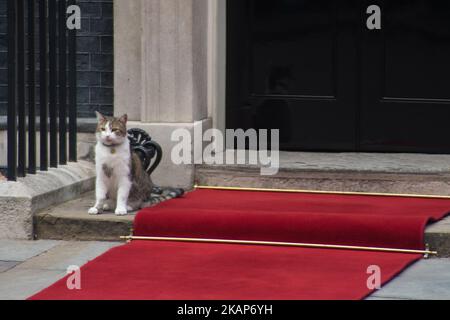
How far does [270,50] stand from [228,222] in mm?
2277

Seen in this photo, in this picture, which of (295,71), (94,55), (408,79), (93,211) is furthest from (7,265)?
(408,79)

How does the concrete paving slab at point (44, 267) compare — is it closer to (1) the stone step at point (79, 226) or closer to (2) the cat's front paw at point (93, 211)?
(1) the stone step at point (79, 226)

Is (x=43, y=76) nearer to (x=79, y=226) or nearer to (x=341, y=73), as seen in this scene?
(x=79, y=226)

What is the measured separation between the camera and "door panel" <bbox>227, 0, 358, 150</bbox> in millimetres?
9406

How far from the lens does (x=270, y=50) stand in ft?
31.2

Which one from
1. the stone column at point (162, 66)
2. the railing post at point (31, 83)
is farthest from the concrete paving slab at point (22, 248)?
the stone column at point (162, 66)

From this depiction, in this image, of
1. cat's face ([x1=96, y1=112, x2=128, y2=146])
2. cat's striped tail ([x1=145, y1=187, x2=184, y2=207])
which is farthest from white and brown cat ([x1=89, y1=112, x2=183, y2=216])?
cat's striped tail ([x1=145, y1=187, x2=184, y2=207])

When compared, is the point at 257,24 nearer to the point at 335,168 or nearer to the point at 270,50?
the point at 270,50

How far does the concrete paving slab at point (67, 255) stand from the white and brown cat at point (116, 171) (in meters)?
0.30

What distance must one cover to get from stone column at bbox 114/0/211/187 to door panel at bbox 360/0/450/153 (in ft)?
4.60

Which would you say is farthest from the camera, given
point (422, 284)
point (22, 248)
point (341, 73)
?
point (341, 73)

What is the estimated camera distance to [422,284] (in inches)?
260

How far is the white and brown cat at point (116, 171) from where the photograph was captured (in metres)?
7.92

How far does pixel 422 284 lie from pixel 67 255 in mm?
2236
